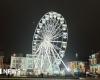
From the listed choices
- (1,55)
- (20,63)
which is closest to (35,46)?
(20,63)

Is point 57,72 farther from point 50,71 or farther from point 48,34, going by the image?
point 48,34

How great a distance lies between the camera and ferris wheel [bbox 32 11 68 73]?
4734 cm

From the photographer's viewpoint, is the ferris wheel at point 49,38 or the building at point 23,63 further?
the building at point 23,63

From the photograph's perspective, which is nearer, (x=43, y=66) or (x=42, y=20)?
(x=42, y=20)

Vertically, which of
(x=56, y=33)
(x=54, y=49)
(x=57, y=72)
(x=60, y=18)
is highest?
(x=60, y=18)

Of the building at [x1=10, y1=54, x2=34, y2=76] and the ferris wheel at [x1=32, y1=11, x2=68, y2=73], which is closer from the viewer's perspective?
the ferris wheel at [x1=32, y1=11, x2=68, y2=73]

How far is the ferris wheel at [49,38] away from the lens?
47344mm

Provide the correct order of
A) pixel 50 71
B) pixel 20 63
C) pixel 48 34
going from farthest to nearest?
pixel 20 63, pixel 50 71, pixel 48 34

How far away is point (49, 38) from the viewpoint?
46.8m

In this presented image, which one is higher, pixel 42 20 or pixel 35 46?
pixel 42 20

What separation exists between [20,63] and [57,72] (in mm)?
24941

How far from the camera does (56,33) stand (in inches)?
1902

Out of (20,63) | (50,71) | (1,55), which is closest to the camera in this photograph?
(50,71)

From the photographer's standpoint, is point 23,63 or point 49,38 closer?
point 49,38
